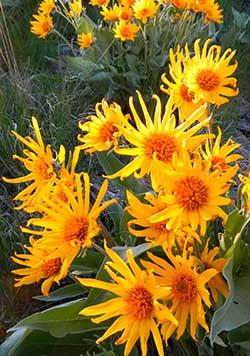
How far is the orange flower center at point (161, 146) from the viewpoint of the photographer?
1.25 m

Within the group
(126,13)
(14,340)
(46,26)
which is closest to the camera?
(14,340)

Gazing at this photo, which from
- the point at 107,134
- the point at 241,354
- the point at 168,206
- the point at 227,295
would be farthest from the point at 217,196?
the point at 241,354

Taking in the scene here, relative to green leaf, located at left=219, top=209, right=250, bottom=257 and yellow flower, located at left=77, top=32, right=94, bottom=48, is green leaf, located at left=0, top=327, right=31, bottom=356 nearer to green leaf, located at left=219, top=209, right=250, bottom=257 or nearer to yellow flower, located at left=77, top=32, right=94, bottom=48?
green leaf, located at left=219, top=209, right=250, bottom=257

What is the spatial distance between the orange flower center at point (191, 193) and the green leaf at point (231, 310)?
0.45ft

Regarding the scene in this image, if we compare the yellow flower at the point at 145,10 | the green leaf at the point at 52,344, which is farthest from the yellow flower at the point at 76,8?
the green leaf at the point at 52,344

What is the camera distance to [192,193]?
1187 millimetres

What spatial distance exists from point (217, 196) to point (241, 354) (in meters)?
0.46

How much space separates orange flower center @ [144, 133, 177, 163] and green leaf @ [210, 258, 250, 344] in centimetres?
23

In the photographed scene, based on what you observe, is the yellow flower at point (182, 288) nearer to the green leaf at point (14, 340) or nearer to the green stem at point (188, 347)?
the green stem at point (188, 347)

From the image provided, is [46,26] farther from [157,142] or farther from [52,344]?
[157,142]

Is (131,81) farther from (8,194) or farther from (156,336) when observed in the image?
(156,336)

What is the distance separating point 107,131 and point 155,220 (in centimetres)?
31

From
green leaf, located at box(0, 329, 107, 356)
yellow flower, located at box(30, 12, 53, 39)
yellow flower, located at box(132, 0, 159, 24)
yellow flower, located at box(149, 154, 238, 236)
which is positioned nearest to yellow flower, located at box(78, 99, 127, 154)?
yellow flower, located at box(149, 154, 238, 236)

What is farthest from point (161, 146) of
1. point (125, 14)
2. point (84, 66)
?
point (84, 66)
